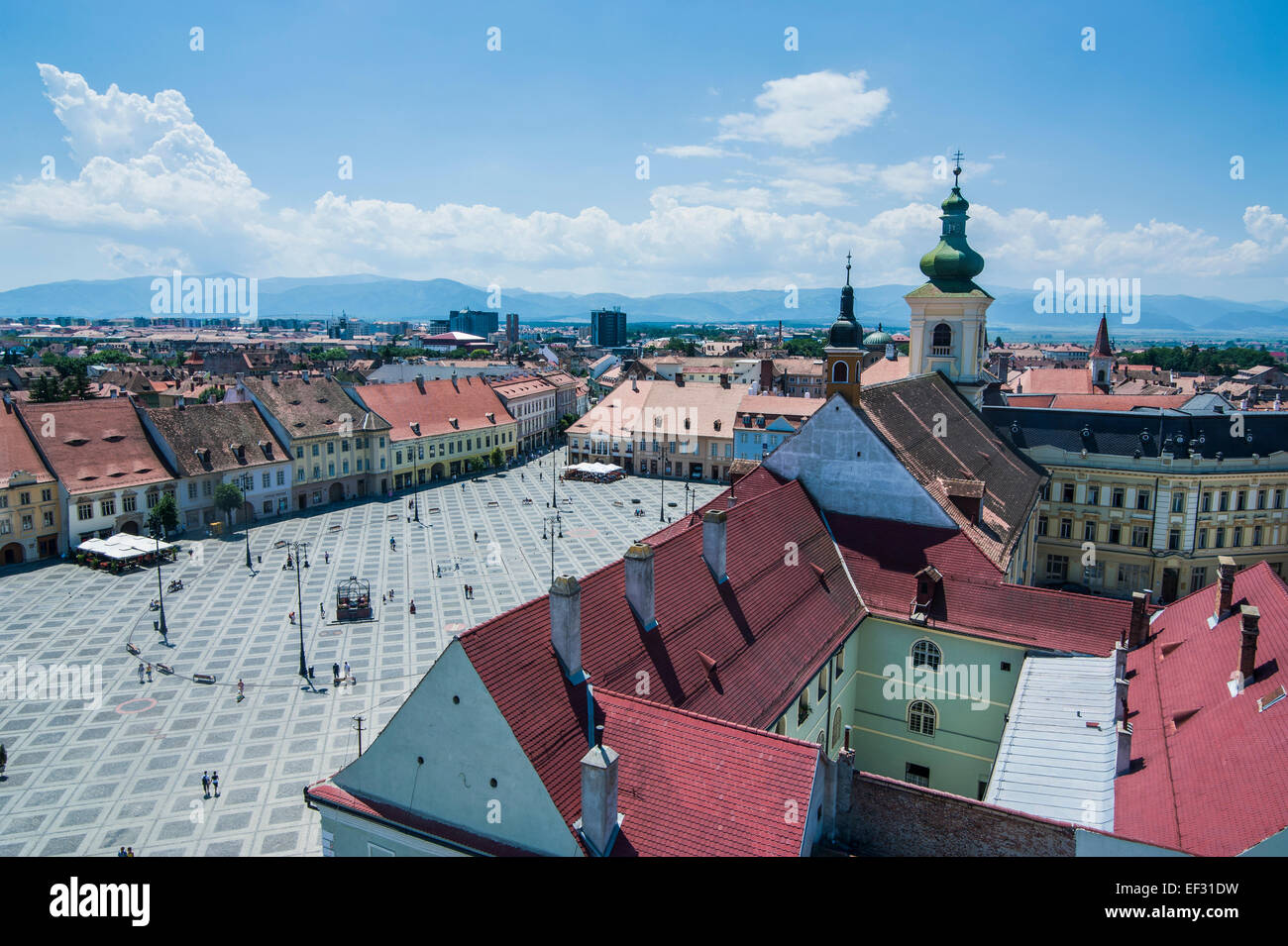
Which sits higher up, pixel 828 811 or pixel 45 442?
pixel 45 442

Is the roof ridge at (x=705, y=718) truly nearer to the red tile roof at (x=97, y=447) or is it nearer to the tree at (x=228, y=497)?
the tree at (x=228, y=497)

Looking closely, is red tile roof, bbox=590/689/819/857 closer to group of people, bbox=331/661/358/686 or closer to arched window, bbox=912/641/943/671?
arched window, bbox=912/641/943/671

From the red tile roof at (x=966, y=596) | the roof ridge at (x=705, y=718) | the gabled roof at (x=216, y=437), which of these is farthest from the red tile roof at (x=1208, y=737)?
the gabled roof at (x=216, y=437)

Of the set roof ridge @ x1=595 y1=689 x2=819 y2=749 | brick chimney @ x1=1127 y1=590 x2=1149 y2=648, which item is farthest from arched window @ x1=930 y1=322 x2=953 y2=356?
roof ridge @ x1=595 y1=689 x2=819 y2=749

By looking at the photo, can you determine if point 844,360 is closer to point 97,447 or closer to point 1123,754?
point 1123,754

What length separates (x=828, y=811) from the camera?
19.3 meters

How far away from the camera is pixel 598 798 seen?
16344 millimetres

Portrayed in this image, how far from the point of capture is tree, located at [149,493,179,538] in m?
63.3

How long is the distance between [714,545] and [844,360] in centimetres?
1423

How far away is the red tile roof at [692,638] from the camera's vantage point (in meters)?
18.2

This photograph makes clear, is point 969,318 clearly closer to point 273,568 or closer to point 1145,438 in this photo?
point 1145,438
